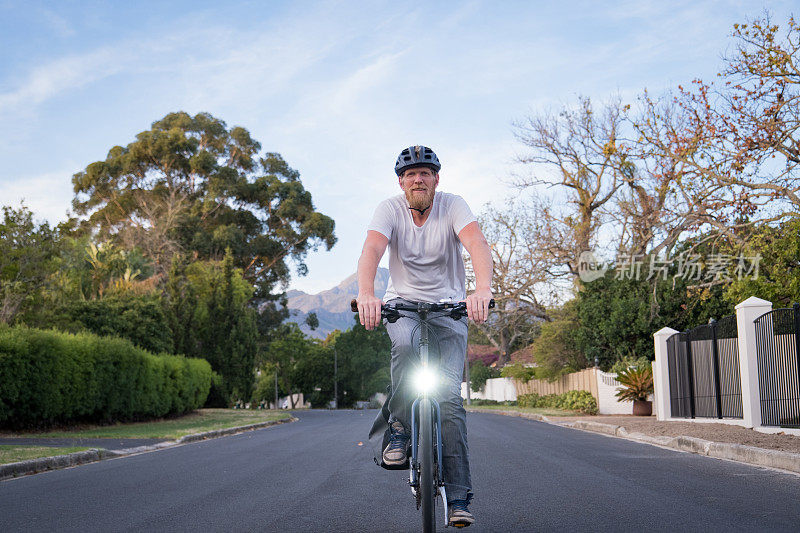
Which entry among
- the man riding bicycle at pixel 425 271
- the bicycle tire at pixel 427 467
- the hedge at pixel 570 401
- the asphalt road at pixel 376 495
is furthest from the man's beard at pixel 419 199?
the hedge at pixel 570 401

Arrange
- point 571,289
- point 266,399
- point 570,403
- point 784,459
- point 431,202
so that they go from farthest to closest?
point 266,399
point 571,289
point 570,403
point 784,459
point 431,202

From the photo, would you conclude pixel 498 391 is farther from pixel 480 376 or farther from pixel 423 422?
pixel 423 422

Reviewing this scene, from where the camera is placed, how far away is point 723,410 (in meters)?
14.5

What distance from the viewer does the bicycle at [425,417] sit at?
4.07 metres

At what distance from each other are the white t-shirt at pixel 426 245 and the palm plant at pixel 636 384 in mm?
19015

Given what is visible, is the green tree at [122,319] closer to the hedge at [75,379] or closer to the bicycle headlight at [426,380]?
the hedge at [75,379]

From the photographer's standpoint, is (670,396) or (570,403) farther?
(570,403)

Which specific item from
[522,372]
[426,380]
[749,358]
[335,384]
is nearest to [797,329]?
[749,358]

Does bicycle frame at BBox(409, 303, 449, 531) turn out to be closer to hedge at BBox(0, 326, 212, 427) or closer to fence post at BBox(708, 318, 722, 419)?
fence post at BBox(708, 318, 722, 419)

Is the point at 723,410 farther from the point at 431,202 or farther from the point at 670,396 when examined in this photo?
the point at 431,202

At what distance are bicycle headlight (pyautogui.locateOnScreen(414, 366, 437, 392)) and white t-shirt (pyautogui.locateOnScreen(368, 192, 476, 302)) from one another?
506 mm

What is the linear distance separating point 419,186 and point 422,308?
0.83 meters

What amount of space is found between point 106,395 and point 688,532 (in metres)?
16.5

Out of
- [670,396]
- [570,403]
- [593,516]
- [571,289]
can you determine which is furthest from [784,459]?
[571,289]
